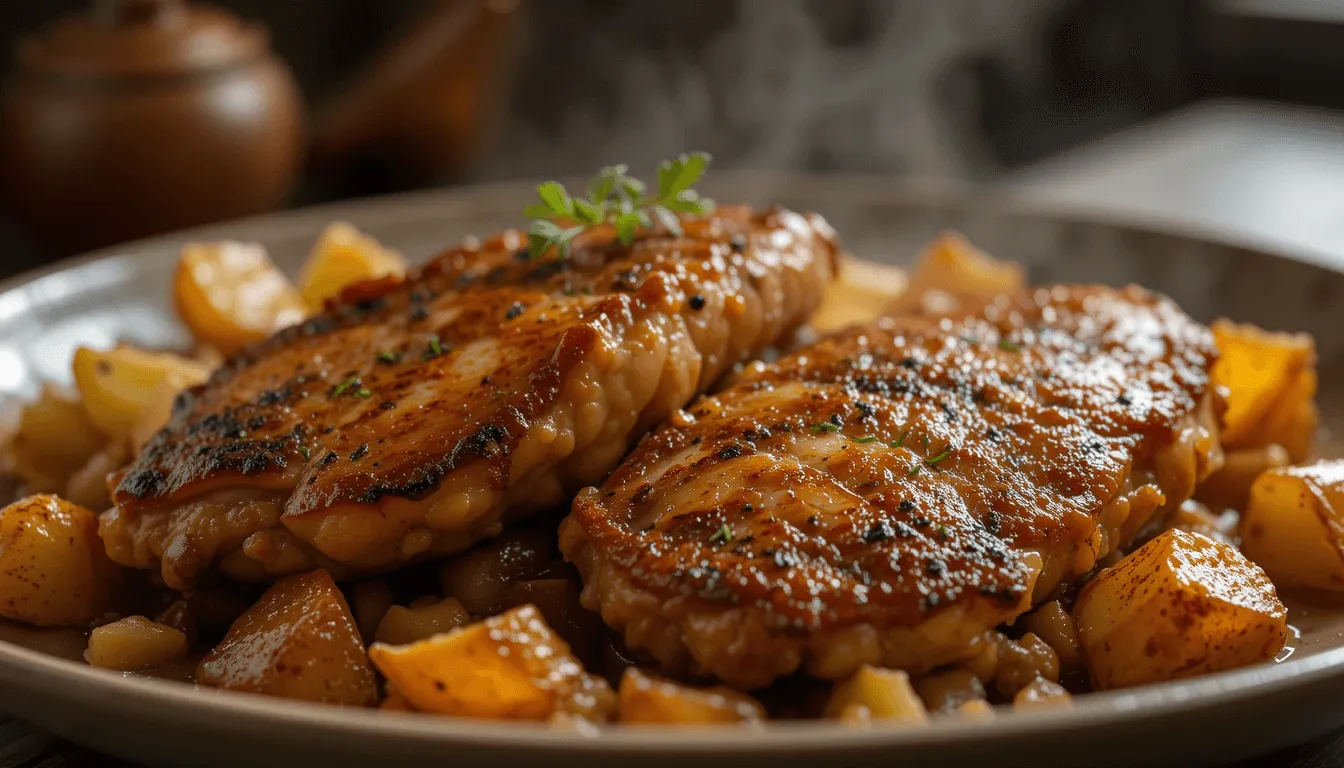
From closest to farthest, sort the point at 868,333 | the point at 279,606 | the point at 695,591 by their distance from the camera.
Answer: the point at 695,591 → the point at 279,606 → the point at 868,333

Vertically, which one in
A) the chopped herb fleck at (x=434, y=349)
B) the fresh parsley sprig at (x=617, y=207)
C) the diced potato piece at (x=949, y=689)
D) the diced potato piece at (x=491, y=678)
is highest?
the fresh parsley sprig at (x=617, y=207)

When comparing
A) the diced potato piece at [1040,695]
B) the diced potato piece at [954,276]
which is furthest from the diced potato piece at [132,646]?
the diced potato piece at [954,276]

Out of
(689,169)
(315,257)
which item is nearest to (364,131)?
(315,257)

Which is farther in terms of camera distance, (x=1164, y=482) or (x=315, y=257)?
(x=315, y=257)

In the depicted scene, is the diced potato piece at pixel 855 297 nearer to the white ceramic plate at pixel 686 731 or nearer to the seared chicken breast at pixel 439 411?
the seared chicken breast at pixel 439 411

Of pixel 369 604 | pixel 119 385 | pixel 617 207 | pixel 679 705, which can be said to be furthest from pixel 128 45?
pixel 679 705

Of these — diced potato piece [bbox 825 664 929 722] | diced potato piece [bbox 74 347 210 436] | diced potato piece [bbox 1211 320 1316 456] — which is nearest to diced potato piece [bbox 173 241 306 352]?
diced potato piece [bbox 74 347 210 436]

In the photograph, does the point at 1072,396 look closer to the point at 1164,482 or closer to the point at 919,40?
the point at 1164,482
